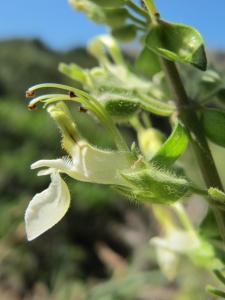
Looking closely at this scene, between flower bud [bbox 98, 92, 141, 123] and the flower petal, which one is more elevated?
flower bud [bbox 98, 92, 141, 123]

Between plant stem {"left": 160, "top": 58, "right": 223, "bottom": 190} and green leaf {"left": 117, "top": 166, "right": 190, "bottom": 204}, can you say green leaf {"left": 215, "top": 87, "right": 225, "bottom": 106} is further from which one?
green leaf {"left": 117, "top": 166, "right": 190, "bottom": 204}

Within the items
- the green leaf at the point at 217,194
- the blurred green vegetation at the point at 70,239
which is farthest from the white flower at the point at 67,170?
the blurred green vegetation at the point at 70,239

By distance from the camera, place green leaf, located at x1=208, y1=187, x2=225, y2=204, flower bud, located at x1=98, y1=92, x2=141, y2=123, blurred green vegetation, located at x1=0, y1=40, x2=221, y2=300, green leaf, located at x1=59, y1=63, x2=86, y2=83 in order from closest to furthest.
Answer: green leaf, located at x1=208, y1=187, x2=225, y2=204
flower bud, located at x1=98, y1=92, x2=141, y2=123
green leaf, located at x1=59, y1=63, x2=86, y2=83
blurred green vegetation, located at x1=0, y1=40, x2=221, y2=300

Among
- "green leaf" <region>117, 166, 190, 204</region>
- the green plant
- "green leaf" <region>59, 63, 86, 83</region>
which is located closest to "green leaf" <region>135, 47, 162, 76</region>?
the green plant

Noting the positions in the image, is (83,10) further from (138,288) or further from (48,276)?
(48,276)

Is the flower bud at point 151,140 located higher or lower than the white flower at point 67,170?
lower

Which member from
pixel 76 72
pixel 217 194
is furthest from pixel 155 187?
pixel 76 72

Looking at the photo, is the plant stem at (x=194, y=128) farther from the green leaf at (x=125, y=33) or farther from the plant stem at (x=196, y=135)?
the green leaf at (x=125, y=33)
